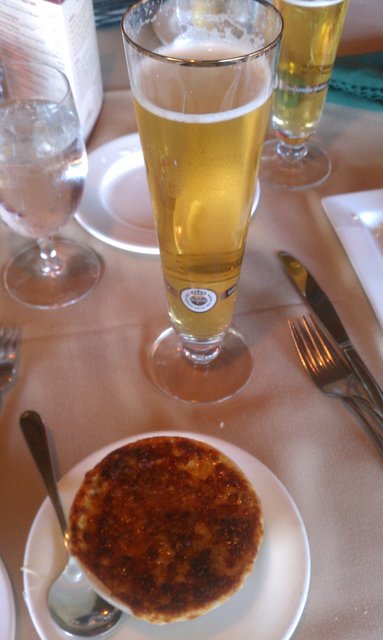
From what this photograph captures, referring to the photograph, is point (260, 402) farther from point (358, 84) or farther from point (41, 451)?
point (358, 84)

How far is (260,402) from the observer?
0.64 m

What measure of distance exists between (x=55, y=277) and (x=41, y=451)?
0.91 feet

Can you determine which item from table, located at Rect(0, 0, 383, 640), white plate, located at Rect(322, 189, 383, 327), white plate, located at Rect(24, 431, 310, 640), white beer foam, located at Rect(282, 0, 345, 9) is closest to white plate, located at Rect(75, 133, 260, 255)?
table, located at Rect(0, 0, 383, 640)

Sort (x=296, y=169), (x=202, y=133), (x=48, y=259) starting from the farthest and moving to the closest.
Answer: (x=296, y=169)
(x=48, y=259)
(x=202, y=133)

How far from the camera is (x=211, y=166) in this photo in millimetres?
487

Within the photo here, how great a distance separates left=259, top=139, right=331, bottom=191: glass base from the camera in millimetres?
893

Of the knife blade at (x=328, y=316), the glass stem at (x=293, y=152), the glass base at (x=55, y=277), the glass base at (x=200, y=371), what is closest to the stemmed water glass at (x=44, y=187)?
the glass base at (x=55, y=277)

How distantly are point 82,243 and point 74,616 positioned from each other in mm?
496

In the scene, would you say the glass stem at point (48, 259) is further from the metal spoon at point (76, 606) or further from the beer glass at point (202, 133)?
the metal spoon at point (76, 606)

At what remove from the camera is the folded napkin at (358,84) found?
1010 millimetres

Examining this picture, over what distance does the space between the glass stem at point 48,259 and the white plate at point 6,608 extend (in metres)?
0.40

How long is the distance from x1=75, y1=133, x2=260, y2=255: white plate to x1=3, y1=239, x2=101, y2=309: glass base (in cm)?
4

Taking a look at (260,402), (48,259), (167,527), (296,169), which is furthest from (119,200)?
(167,527)

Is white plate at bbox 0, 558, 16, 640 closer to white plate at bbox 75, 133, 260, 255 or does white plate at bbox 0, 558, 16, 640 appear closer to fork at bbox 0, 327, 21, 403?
fork at bbox 0, 327, 21, 403
